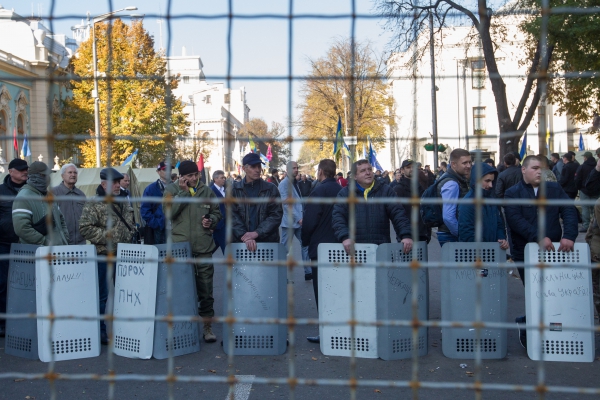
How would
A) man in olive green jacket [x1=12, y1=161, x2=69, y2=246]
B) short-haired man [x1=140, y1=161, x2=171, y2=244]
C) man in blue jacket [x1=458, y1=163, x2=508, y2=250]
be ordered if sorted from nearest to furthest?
1. man in blue jacket [x1=458, y1=163, x2=508, y2=250]
2. man in olive green jacket [x1=12, y1=161, x2=69, y2=246]
3. short-haired man [x1=140, y1=161, x2=171, y2=244]

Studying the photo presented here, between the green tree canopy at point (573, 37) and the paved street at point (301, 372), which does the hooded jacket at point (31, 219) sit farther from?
the green tree canopy at point (573, 37)

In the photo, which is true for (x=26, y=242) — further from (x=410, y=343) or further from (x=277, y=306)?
(x=410, y=343)

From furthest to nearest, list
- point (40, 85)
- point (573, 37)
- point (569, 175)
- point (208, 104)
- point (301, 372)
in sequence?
point (569, 175)
point (573, 37)
point (301, 372)
point (208, 104)
point (40, 85)

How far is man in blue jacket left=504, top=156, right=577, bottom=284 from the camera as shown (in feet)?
19.5

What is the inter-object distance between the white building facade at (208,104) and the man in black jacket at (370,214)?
2482mm

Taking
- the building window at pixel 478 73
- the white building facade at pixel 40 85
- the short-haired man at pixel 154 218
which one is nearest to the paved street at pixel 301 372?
the short-haired man at pixel 154 218

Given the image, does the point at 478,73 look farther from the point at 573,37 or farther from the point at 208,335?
the point at 573,37

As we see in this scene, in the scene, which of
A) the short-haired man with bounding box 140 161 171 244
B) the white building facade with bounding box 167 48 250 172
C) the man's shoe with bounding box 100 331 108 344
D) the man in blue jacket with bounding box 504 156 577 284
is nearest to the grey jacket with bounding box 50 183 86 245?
the short-haired man with bounding box 140 161 171 244

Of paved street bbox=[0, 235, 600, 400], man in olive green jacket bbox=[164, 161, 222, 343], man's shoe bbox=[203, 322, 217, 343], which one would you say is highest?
man in olive green jacket bbox=[164, 161, 222, 343]

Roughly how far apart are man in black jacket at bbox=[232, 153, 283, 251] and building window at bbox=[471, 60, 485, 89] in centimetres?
364

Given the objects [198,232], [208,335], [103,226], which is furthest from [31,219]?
[208,335]

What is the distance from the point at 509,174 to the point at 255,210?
12.5 feet

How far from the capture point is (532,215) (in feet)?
20.4

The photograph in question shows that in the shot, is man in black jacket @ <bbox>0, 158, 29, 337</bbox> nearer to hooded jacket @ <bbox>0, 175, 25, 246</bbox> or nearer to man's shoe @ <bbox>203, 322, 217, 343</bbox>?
hooded jacket @ <bbox>0, 175, 25, 246</bbox>
